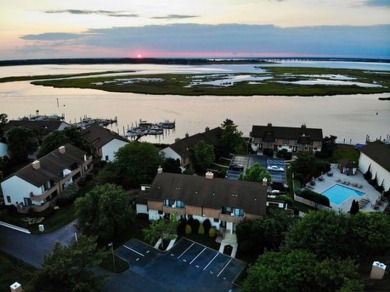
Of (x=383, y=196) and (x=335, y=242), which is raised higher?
(x=335, y=242)

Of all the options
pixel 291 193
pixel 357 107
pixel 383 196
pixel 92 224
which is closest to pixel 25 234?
pixel 92 224

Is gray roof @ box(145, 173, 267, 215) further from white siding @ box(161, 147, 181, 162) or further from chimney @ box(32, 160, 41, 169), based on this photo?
chimney @ box(32, 160, 41, 169)

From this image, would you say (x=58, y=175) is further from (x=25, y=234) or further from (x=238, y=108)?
(x=238, y=108)

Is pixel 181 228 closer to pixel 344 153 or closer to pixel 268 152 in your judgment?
pixel 268 152

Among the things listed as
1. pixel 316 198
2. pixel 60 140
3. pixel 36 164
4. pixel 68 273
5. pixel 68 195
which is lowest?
pixel 68 195

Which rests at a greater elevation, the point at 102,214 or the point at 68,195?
the point at 102,214

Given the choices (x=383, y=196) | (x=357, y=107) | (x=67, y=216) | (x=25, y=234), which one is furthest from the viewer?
(x=357, y=107)

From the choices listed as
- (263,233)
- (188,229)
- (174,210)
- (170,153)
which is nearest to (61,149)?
(170,153)
